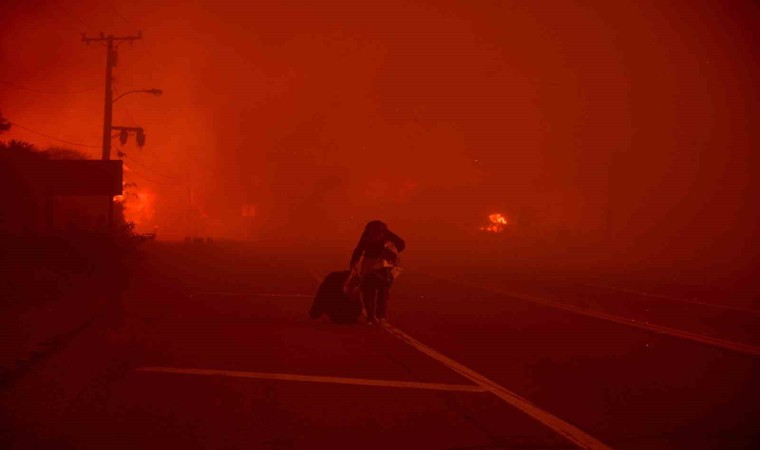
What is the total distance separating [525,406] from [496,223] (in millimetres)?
68680

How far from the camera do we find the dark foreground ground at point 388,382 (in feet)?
16.7

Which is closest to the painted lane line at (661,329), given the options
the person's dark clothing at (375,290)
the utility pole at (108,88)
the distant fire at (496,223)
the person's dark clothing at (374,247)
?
the person's dark clothing at (375,290)

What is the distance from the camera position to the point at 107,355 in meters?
7.93

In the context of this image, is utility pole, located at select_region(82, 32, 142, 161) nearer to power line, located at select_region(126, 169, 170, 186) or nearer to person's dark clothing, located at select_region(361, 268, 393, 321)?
person's dark clothing, located at select_region(361, 268, 393, 321)

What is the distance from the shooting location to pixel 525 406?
599 cm

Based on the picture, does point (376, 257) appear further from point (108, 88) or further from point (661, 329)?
point (108, 88)

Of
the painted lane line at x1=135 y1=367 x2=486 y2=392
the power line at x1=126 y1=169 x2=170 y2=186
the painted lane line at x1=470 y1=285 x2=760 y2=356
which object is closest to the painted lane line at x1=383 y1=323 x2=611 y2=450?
the painted lane line at x1=135 y1=367 x2=486 y2=392

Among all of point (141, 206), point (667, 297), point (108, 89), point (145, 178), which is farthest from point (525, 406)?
point (145, 178)

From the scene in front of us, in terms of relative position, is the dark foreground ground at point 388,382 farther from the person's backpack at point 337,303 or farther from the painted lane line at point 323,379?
the person's backpack at point 337,303

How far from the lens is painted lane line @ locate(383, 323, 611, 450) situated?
16.5 feet

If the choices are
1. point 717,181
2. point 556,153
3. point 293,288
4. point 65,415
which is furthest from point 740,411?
point 556,153

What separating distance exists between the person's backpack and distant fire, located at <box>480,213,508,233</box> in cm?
6241

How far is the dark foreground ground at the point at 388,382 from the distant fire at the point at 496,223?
196 ft

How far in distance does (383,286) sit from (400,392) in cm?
467
